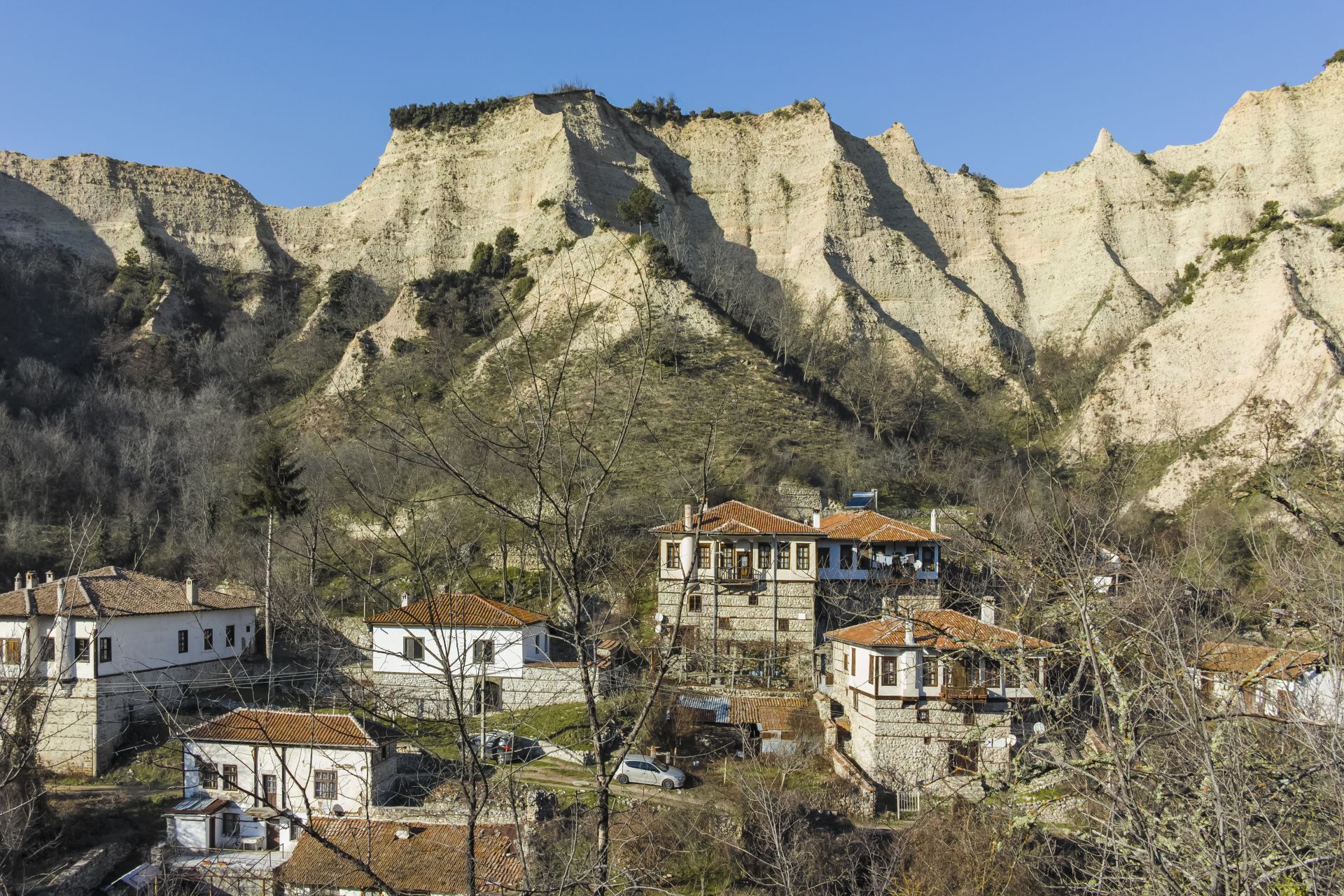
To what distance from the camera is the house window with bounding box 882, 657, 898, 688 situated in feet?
70.5

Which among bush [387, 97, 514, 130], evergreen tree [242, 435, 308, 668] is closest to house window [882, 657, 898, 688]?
evergreen tree [242, 435, 308, 668]

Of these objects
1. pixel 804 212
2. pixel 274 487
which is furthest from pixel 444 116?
pixel 274 487

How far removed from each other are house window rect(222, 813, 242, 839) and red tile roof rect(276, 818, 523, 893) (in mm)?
1444

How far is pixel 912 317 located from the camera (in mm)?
71188

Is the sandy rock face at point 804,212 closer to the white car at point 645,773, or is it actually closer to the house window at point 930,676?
the house window at point 930,676

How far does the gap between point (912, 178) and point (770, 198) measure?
1259cm

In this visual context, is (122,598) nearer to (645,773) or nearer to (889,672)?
(645,773)

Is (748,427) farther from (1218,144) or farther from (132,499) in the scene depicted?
(1218,144)

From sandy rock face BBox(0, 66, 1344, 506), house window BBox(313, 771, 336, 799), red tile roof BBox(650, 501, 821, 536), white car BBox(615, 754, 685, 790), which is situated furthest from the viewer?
sandy rock face BBox(0, 66, 1344, 506)

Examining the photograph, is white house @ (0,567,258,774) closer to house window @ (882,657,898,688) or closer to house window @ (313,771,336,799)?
house window @ (313,771,336,799)

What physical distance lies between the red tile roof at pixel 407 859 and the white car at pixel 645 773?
3.20 meters

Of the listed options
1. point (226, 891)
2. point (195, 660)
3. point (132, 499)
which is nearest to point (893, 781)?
point (226, 891)

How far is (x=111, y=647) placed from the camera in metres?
24.9

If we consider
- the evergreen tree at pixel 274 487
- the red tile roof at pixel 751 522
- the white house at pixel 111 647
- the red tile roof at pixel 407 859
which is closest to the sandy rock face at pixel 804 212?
the evergreen tree at pixel 274 487
